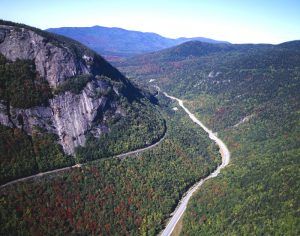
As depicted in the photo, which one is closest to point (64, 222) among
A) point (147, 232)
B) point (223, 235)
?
point (147, 232)

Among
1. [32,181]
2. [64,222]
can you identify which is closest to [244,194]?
[64,222]

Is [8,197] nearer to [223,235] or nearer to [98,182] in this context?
[98,182]

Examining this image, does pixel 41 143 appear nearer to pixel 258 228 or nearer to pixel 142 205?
pixel 142 205

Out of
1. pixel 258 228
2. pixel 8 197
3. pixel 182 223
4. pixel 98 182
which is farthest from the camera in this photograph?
pixel 98 182

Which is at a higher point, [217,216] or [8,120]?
[8,120]

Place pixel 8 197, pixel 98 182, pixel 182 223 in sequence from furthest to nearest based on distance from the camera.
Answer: pixel 98 182 → pixel 182 223 → pixel 8 197

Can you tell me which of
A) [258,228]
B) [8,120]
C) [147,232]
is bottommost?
[147,232]

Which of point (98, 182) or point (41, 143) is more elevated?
point (41, 143)

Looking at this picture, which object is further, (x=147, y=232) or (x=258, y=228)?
(x=147, y=232)

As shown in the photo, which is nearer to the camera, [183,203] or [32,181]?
[32,181]
